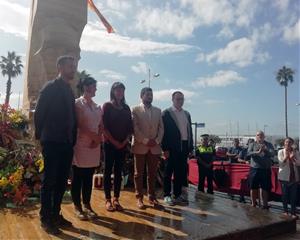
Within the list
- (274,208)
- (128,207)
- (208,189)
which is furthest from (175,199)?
(274,208)

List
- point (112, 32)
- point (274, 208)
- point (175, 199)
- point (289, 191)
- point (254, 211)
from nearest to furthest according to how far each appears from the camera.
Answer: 1. point (254, 211)
2. point (175, 199)
3. point (289, 191)
4. point (274, 208)
5. point (112, 32)

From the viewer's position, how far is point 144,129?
4.70m

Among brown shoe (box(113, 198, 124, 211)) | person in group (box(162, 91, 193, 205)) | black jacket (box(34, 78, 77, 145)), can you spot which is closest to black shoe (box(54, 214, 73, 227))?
black jacket (box(34, 78, 77, 145))

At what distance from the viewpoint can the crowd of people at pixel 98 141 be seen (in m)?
3.57

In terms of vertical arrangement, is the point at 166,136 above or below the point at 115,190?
above

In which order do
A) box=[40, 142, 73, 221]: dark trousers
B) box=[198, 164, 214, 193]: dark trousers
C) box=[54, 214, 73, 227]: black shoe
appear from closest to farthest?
1. box=[40, 142, 73, 221]: dark trousers
2. box=[54, 214, 73, 227]: black shoe
3. box=[198, 164, 214, 193]: dark trousers

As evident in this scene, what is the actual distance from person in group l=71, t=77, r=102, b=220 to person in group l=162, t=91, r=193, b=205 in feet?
4.15

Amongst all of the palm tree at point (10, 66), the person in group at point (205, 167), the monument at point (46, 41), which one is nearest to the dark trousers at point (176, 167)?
the person in group at point (205, 167)

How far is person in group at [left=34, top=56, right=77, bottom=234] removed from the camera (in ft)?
11.6

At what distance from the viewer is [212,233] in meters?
3.56

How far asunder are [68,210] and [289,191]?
13.3 ft

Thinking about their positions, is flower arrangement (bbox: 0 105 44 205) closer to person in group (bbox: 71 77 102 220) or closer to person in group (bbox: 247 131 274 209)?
person in group (bbox: 71 77 102 220)

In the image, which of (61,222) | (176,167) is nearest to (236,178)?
(176,167)

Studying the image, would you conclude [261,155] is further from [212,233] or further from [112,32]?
[112,32]
